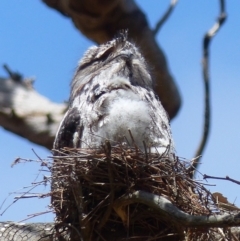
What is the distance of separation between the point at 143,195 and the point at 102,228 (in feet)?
1.47

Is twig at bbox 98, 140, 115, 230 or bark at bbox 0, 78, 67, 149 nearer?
twig at bbox 98, 140, 115, 230

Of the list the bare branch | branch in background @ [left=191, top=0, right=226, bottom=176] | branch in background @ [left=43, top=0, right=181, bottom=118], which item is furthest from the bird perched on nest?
the bare branch

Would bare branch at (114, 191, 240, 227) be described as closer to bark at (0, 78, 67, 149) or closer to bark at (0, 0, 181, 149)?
bark at (0, 0, 181, 149)

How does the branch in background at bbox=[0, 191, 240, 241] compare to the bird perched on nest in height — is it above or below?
below

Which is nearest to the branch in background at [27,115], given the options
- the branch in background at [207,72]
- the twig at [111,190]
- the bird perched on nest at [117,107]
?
the bird perched on nest at [117,107]

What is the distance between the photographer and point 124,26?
511 centimetres

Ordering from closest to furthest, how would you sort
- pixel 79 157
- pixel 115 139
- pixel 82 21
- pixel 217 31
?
pixel 79 157
pixel 115 139
pixel 217 31
pixel 82 21

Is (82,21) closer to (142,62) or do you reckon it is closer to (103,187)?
(142,62)

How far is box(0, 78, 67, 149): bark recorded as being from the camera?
537 centimetres

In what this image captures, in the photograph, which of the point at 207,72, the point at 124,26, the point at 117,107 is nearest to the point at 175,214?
the point at 117,107

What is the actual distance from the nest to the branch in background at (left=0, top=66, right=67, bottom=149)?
5.32 feet

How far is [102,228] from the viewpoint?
366 centimetres

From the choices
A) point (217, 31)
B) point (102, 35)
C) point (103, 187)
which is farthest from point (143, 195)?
point (102, 35)

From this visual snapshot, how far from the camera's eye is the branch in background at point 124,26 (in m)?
4.93
